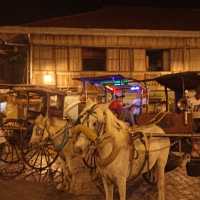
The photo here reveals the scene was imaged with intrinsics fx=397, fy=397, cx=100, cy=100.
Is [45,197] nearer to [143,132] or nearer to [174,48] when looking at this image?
[143,132]

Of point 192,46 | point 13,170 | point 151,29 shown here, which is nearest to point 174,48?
point 192,46

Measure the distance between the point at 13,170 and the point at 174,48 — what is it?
1458 cm

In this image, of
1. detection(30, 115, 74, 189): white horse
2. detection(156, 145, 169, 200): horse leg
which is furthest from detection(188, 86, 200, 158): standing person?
detection(30, 115, 74, 189): white horse

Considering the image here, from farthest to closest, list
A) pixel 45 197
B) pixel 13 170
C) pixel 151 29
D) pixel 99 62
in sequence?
pixel 99 62 → pixel 13 170 → pixel 45 197 → pixel 151 29

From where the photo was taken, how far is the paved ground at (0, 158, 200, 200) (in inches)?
343

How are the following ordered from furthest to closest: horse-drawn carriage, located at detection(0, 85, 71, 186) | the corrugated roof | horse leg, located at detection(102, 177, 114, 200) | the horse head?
horse-drawn carriage, located at detection(0, 85, 71, 186) → horse leg, located at detection(102, 177, 114, 200) → the horse head → the corrugated roof

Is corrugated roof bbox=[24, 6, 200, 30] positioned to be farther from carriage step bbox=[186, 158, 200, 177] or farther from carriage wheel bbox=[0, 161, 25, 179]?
carriage wheel bbox=[0, 161, 25, 179]

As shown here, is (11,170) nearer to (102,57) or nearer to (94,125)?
(94,125)

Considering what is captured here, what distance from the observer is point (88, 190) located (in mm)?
9398

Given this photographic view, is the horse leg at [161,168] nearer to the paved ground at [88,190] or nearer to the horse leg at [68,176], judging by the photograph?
the paved ground at [88,190]

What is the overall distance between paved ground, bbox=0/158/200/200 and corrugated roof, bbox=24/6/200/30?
683 cm

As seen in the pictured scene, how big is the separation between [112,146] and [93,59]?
17.5 metres

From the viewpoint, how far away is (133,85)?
18.9 metres

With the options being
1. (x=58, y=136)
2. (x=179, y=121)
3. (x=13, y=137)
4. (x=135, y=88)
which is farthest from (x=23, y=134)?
(x=135, y=88)
